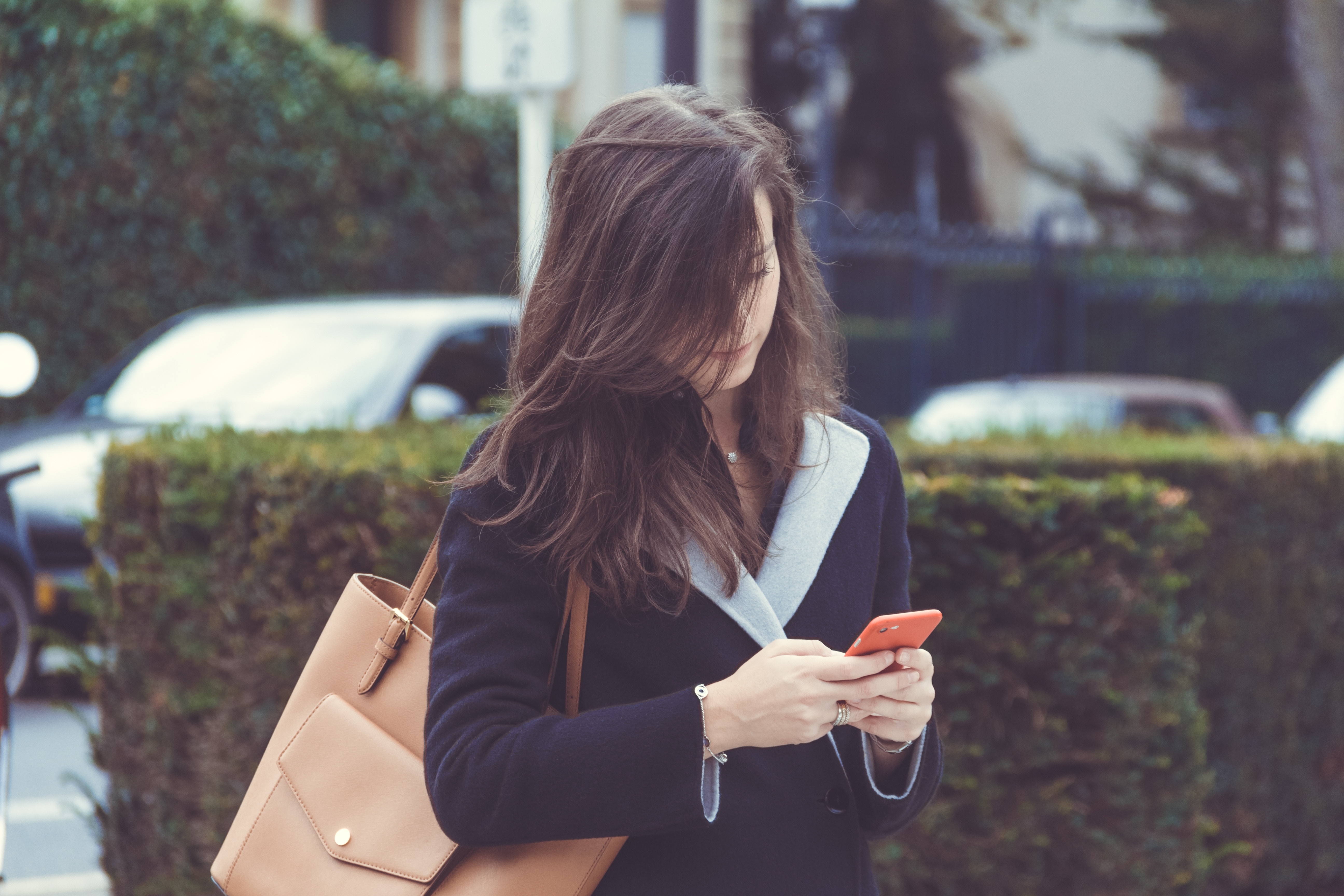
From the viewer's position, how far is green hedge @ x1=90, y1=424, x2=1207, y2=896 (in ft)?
10.2

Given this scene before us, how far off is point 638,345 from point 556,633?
0.34 metres

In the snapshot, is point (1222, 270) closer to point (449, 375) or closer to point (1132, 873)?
point (449, 375)

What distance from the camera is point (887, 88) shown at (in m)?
24.7

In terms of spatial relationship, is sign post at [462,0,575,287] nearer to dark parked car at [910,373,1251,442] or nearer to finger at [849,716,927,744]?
dark parked car at [910,373,1251,442]

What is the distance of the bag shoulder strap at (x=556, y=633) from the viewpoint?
→ 1.57m

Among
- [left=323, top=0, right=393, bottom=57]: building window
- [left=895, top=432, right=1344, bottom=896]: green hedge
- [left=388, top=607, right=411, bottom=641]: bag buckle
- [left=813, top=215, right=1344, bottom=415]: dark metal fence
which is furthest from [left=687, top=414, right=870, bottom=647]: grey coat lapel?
[left=323, top=0, right=393, bottom=57]: building window

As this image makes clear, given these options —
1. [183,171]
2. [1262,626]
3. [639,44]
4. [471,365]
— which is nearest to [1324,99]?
[639,44]

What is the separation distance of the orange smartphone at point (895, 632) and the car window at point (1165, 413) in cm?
755

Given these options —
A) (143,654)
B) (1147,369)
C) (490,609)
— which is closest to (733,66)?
(1147,369)

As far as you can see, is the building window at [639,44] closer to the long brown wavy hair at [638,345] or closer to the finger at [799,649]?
the long brown wavy hair at [638,345]

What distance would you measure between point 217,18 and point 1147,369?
10121 mm

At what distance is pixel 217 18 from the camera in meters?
9.85

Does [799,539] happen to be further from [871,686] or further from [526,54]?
[526,54]

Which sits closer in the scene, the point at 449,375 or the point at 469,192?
the point at 449,375
